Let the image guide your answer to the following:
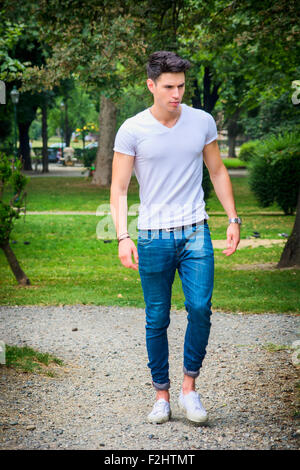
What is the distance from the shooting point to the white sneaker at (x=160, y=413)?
408cm

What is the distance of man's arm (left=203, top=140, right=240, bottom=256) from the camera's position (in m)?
4.05

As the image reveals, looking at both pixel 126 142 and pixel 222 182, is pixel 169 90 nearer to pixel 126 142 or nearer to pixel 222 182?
pixel 126 142

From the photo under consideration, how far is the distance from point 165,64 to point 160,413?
1994 mm

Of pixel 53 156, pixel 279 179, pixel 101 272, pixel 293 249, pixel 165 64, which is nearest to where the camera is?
pixel 165 64

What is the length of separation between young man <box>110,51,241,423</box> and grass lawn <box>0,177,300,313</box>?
400 centimetres

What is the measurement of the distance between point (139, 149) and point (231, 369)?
2292mm

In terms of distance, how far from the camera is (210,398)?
184 inches

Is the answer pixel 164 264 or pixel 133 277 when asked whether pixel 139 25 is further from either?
pixel 164 264

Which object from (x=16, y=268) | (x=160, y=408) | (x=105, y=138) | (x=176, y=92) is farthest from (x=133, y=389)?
(x=105, y=138)

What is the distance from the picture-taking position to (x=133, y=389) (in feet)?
16.3

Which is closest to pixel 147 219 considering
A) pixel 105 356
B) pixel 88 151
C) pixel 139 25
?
pixel 105 356

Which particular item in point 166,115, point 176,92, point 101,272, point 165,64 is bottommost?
point 101,272

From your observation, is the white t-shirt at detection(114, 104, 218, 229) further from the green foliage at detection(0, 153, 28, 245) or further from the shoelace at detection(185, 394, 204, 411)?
the green foliage at detection(0, 153, 28, 245)

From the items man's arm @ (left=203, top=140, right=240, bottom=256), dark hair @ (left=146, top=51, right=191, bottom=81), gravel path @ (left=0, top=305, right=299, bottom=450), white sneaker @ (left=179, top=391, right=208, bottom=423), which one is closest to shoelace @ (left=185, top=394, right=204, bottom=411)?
white sneaker @ (left=179, top=391, right=208, bottom=423)
